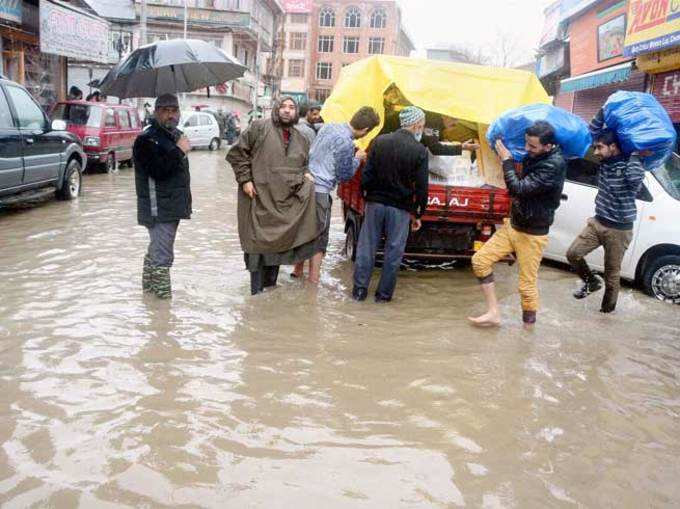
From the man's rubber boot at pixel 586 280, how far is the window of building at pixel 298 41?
70489mm

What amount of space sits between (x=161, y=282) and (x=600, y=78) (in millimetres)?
11937

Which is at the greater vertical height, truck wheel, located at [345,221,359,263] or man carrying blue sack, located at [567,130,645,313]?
man carrying blue sack, located at [567,130,645,313]

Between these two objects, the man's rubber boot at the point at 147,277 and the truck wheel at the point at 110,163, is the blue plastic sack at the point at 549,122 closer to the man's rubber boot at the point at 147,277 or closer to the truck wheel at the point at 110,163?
the man's rubber boot at the point at 147,277

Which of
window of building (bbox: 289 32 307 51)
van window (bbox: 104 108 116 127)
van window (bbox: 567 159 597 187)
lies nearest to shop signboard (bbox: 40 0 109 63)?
van window (bbox: 104 108 116 127)

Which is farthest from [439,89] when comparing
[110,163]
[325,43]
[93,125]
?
[325,43]

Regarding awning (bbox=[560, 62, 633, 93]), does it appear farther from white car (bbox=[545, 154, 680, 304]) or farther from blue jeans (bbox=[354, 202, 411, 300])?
blue jeans (bbox=[354, 202, 411, 300])

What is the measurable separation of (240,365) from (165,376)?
49cm

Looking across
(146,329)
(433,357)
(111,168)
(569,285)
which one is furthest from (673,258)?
(111,168)

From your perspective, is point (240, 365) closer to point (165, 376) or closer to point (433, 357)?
point (165, 376)

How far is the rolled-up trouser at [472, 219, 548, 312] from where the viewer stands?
514 cm

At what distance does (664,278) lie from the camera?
21.4 ft

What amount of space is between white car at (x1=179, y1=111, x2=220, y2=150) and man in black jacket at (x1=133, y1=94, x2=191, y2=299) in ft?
65.6

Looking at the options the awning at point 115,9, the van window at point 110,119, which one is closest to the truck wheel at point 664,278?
the van window at point 110,119

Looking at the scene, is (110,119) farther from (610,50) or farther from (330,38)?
(330,38)
